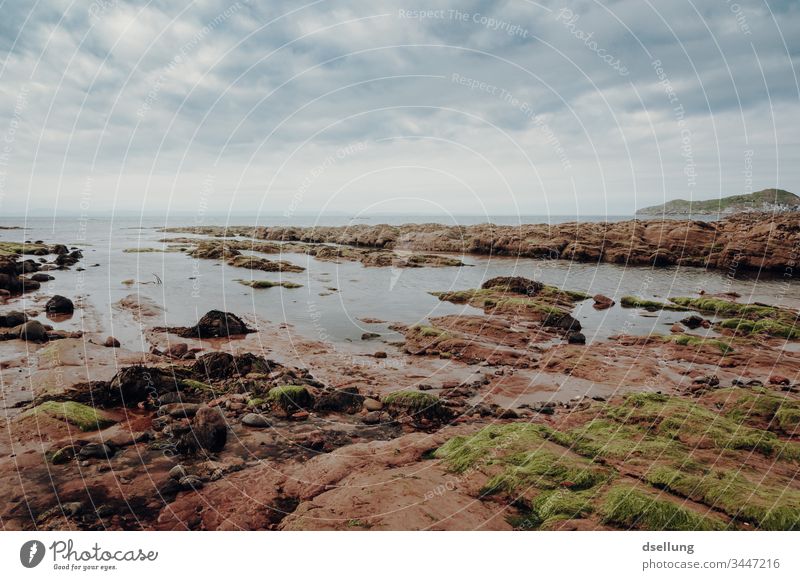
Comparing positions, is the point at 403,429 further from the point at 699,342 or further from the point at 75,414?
the point at 699,342

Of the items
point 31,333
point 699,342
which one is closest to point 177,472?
point 31,333

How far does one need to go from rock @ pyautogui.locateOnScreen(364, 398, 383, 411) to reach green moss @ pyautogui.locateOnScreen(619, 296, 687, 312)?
1069 inches

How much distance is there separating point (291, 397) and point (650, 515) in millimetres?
10249

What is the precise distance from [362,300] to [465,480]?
80.6ft

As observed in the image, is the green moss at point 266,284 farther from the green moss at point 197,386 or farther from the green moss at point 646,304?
the green moss at point 646,304

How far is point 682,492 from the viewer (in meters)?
8.50

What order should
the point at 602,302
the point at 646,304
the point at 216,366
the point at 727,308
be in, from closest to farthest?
the point at 216,366 → the point at 727,308 → the point at 646,304 → the point at 602,302

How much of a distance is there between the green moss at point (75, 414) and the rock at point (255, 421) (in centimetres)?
375

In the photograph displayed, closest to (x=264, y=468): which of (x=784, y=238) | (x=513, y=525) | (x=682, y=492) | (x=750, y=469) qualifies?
(x=513, y=525)

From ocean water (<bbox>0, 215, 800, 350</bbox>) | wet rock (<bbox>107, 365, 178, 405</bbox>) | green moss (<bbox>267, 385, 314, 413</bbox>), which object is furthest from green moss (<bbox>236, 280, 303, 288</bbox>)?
green moss (<bbox>267, 385, 314, 413</bbox>)

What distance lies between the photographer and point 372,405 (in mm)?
13539

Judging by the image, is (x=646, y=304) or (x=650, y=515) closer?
(x=650, y=515)

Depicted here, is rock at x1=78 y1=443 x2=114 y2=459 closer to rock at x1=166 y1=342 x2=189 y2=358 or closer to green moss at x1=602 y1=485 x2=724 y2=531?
rock at x1=166 y1=342 x2=189 y2=358

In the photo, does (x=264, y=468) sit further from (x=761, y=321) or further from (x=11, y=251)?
(x=11, y=251)
